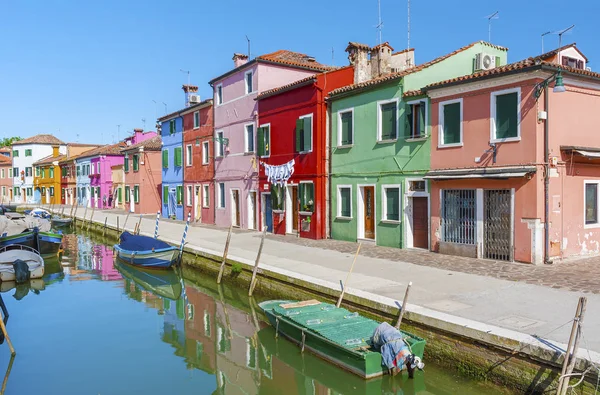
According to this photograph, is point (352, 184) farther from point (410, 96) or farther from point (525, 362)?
point (525, 362)

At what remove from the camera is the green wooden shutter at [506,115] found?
45.3 feet

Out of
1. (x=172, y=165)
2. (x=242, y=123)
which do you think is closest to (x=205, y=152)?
(x=242, y=123)

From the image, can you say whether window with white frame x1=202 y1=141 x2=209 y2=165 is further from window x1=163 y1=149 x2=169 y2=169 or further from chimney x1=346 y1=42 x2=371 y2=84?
chimney x1=346 y1=42 x2=371 y2=84

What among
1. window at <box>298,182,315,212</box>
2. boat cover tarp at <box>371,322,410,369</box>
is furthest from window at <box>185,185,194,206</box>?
boat cover tarp at <box>371,322,410,369</box>

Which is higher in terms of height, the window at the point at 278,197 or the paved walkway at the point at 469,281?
the window at the point at 278,197

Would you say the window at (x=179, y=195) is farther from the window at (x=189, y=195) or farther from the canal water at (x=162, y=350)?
the canal water at (x=162, y=350)

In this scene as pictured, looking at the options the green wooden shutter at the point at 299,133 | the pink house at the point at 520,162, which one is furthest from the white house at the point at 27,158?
the pink house at the point at 520,162

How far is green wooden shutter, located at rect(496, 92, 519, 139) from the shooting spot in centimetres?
1380

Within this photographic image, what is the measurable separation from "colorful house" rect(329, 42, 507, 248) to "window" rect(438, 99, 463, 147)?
535 mm

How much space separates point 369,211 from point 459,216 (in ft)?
14.2

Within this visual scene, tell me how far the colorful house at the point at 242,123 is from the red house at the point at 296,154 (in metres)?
0.96

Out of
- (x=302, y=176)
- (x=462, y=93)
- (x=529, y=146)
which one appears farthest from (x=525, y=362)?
(x=302, y=176)

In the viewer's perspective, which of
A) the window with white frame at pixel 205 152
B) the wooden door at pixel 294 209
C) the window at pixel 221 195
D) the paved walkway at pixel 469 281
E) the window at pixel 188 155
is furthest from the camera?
the window at pixel 188 155

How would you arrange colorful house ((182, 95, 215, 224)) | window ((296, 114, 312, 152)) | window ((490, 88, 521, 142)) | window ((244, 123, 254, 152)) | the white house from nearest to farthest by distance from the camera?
1. window ((490, 88, 521, 142))
2. window ((296, 114, 312, 152))
3. window ((244, 123, 254, 152))
4. colorful house ((182, 95, 215, 224))
5. the white house
